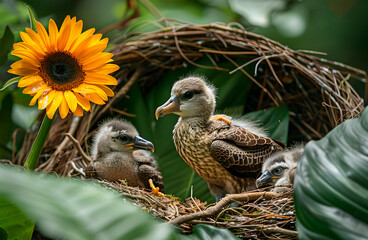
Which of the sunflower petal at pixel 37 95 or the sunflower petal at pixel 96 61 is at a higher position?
the sunflower petal at pixel 96 61

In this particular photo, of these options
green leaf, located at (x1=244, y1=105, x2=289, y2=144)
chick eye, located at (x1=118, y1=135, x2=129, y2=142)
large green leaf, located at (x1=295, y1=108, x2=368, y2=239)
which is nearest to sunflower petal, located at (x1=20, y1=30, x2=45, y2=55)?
chick eye, located at (x1=118, y1=135, x2=129, y2=142)

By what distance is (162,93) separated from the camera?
1.95 metres

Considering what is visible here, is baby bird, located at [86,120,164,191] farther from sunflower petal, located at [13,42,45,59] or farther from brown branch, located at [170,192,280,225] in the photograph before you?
sunflower petal, located at [13,42,45,59]

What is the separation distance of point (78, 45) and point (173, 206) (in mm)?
610

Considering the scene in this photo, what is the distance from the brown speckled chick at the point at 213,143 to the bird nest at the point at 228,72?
0.92 ft

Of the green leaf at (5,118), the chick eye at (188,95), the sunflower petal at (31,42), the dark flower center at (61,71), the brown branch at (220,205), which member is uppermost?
the chick eye at (188,95)

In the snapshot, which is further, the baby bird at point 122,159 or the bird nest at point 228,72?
the bird nest at point 228,72

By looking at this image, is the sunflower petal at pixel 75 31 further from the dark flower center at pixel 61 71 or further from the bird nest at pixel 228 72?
the bird nest at pixel 228 72

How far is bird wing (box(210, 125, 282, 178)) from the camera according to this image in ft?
4.90

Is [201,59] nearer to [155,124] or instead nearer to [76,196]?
[155,124]

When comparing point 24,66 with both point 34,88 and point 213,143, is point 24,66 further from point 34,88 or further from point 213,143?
point 213,143

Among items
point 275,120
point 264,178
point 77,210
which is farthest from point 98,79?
point 275,120

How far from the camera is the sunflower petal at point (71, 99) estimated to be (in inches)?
41.0

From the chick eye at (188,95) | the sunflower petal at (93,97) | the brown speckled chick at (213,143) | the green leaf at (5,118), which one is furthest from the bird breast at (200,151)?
the green leaf at (5,118)
